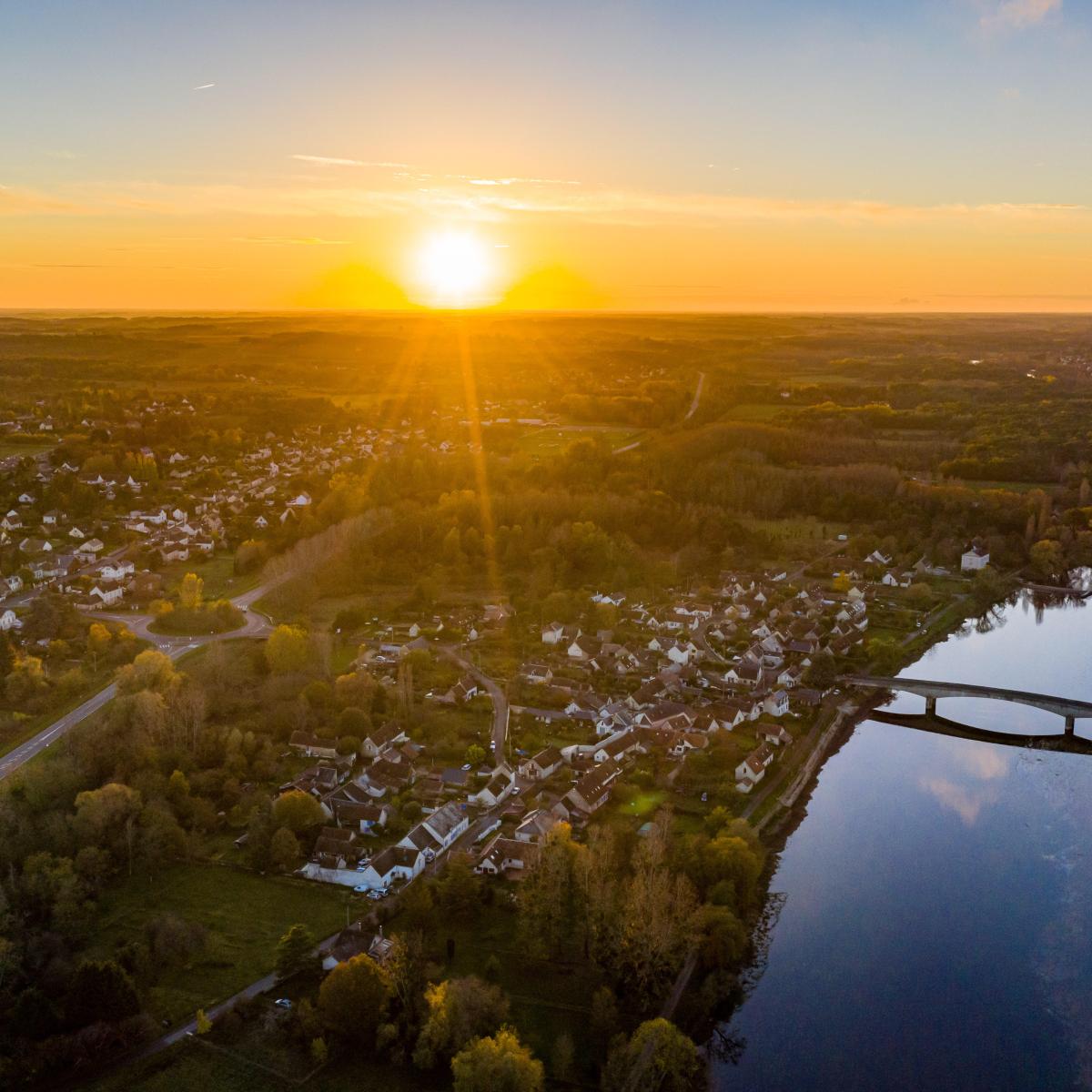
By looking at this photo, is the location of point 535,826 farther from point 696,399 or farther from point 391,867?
point 696,399

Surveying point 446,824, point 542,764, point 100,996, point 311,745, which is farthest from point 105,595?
point 100,996

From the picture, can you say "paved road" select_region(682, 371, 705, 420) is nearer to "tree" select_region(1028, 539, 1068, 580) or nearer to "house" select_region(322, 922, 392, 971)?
"tree" select_region(1028, 539, 1068, 580)

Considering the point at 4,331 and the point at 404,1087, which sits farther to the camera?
the point at 4,331

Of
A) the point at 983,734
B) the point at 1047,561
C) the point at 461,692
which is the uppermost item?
the point at 1047,561

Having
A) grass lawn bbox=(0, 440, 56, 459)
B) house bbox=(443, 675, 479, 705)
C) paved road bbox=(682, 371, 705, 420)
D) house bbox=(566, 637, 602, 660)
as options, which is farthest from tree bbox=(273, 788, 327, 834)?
paved road bbox=(682, 371, 705, 420)

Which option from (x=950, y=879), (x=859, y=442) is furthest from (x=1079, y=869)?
(x=859, y=442)

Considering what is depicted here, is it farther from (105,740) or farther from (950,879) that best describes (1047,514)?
(105,740)
